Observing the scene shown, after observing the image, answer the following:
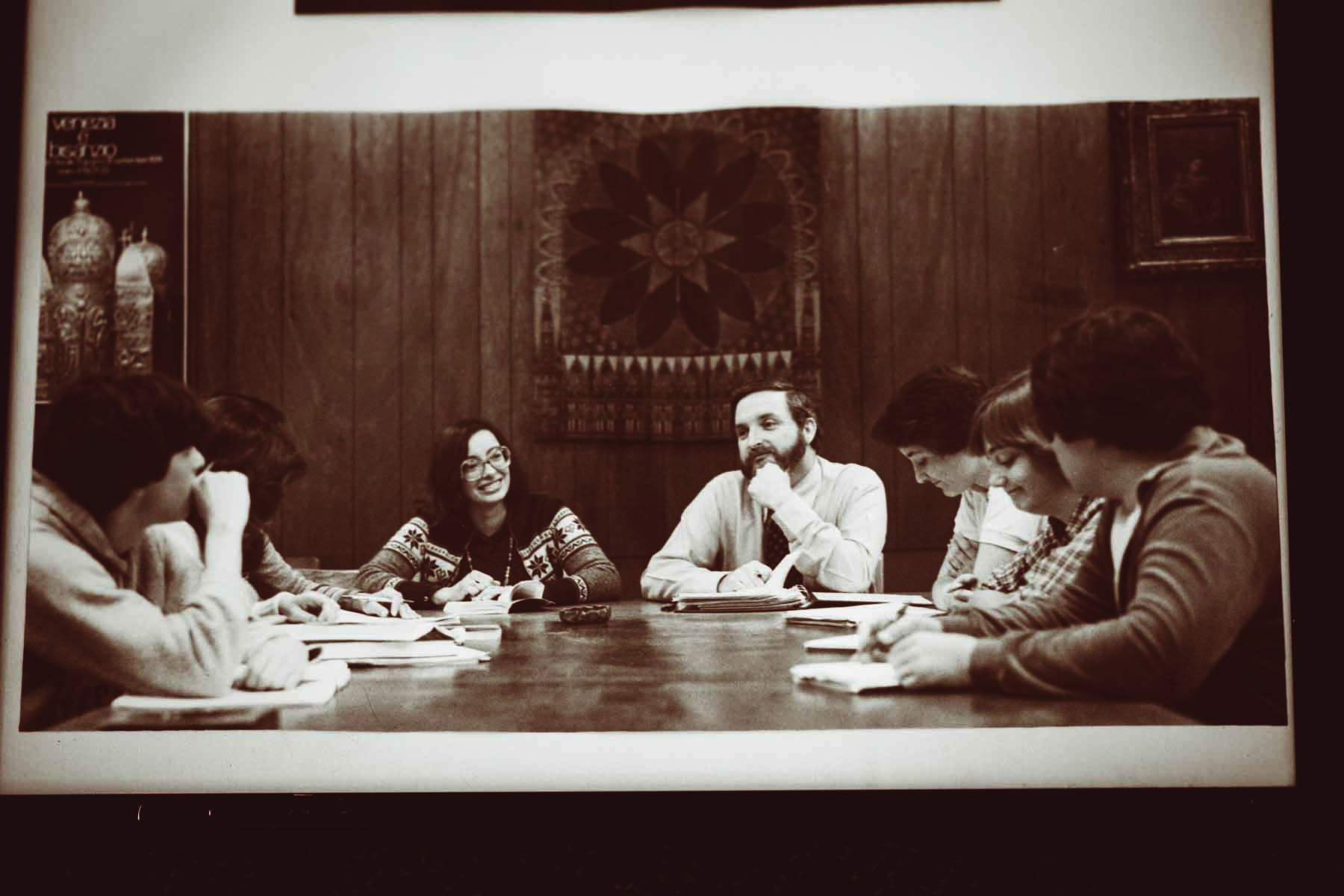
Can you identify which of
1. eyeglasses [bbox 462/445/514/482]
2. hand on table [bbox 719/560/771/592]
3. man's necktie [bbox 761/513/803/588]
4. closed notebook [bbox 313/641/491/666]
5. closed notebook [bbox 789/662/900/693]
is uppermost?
eyeglasses [bbox 462/445/514/482]

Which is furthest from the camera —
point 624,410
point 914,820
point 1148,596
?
point 624,410

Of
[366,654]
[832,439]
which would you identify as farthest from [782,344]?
[366,654]

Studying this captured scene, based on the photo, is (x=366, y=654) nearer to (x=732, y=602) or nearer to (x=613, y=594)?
(x=613, y=594)

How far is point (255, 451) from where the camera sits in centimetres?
228

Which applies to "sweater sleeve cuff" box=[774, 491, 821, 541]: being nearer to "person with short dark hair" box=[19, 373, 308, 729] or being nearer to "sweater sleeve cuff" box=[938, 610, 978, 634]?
"sweater sleeve cuff" box=[938, 610, 978, 634]

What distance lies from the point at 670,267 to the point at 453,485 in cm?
60

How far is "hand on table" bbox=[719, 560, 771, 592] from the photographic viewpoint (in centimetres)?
232

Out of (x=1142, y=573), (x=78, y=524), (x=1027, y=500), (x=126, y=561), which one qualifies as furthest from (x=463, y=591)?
(x=1142, y=573)

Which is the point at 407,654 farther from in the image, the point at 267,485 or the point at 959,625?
the point at 959,625

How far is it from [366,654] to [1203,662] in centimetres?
145

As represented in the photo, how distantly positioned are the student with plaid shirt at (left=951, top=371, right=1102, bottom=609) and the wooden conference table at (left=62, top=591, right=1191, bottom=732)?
0.23 m

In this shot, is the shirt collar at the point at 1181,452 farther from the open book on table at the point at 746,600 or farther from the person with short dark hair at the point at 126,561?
the person with short dark hair at the point at 126,561

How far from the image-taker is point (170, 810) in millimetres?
2223

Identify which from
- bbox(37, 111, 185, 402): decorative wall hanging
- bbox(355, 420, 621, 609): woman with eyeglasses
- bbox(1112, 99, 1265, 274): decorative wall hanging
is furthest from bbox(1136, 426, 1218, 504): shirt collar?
bbox(37, 111, 185, 402): decorative wall hanging
